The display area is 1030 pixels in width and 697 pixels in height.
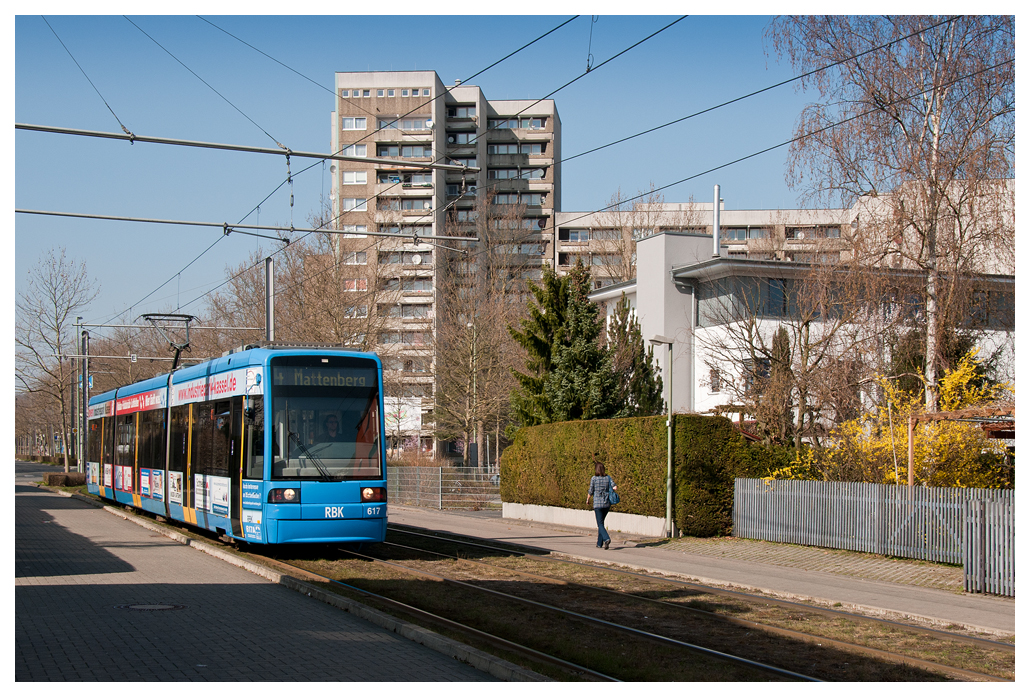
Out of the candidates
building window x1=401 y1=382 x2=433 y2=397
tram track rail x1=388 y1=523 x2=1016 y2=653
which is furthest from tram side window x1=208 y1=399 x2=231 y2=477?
building window x1=401 y1=382 x2=433 y2=397

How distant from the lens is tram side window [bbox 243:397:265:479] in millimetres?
15383

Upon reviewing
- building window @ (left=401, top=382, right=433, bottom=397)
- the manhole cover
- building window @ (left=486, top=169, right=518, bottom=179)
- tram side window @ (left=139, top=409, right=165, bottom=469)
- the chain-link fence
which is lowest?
the chain-link fence

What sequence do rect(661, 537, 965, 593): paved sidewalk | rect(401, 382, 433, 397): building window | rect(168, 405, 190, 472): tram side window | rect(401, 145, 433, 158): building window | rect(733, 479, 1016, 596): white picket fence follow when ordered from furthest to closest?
rect(401, 145, 433, 158): building window < rect(401, 382, 433, 397): building window < rect(168, 405, 190, 472): tram side window < rect(661, 537, 965, 593): paved sidewalk < rect(733, 479, 1016, 596): white picket fence

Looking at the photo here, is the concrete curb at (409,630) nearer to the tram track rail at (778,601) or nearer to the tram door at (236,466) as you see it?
the tram door at (236,466)

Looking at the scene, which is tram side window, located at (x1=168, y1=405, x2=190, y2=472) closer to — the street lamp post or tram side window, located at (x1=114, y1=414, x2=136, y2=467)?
→ tram side window, located at (x1=114, y1=414, x2=136, y2=467)

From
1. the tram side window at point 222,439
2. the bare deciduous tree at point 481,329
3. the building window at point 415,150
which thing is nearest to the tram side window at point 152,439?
the tram side window at point 222,439

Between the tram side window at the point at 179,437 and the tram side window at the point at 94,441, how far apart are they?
12.2 meters

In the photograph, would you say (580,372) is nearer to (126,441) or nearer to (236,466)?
(126,441)

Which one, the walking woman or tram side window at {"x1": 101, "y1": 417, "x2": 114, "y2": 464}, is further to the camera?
tram side window at {"x1": 101, "y1": 417, "x2": 114, "y2": 464}

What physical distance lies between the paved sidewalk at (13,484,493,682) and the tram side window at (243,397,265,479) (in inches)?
60.4

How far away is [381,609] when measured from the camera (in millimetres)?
10938

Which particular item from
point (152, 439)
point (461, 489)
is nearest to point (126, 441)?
point (152, 439)

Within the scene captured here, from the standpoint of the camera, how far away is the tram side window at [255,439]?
15.4 meters

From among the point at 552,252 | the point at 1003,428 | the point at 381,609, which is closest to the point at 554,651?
the point at 381,609
